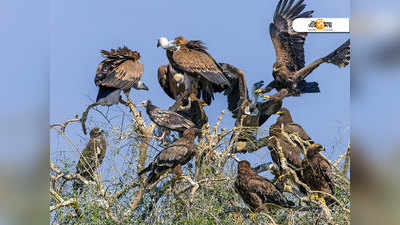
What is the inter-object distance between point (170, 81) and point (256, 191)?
82 cm

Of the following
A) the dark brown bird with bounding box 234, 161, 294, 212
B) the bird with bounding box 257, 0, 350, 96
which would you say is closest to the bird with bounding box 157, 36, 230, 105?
the bird with bounding box 257, 0, 350, 96

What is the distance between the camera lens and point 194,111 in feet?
11.8

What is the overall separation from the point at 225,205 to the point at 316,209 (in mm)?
515

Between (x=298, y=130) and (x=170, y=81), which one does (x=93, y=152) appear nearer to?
(x=170, y=81)

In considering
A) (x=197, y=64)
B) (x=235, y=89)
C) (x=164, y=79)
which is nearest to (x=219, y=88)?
(x=235, y=89)

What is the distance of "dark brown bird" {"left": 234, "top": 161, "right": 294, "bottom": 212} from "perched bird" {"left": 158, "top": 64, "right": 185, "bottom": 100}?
1.97 feet

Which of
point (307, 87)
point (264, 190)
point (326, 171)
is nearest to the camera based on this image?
point (264, 190)

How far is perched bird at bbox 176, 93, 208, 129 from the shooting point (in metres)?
3.59

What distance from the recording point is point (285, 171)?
3547 mm

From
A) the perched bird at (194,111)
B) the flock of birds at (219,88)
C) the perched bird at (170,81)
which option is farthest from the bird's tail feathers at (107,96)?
the perched bird at (194,111)

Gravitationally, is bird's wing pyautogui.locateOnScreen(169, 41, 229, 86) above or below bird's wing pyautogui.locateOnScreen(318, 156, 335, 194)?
above

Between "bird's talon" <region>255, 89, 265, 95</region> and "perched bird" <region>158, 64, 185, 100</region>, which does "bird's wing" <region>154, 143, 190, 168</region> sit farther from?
"bird's talon" <region>255, 89, 265, 95</region>
